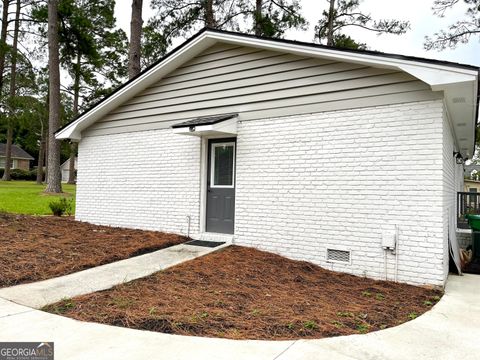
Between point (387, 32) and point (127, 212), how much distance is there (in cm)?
1201

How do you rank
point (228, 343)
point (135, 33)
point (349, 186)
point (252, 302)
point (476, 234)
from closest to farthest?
point (228, 343), point (252, 302), point (349, 186), point (476, 234), point (135, 33)

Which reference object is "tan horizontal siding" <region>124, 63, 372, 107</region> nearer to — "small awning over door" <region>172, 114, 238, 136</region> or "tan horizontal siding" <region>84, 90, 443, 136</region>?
"tan horizontal siding" <region>84, 90, 443, 136</region>

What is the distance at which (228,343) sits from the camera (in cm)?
299

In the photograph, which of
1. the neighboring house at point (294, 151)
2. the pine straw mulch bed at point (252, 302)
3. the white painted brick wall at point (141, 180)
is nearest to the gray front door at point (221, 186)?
the neighboring house at point (294, 151)

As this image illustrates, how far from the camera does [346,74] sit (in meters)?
5.82

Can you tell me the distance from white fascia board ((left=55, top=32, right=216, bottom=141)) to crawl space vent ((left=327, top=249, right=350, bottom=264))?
4716 mm

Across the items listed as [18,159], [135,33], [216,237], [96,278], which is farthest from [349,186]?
[18,159]

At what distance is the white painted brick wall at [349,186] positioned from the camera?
16.7ft

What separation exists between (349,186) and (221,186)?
107 inches

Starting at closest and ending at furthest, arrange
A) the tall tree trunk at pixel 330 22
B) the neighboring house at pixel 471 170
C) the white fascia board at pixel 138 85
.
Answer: the white fascia board at pixel 138 85 → the tall tree trunk at pixel 330 22 → the neighboring house at pixel 471 170

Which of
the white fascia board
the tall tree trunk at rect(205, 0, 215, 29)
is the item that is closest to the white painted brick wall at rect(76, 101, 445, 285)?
the white fascia board

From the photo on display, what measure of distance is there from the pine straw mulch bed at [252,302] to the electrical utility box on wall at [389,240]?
20.6 inches

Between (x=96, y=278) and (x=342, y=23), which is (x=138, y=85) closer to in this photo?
(x=96, y=278)

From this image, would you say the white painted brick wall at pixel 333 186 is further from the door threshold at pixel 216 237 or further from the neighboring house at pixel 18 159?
the neighboring house at pixel 18 159
